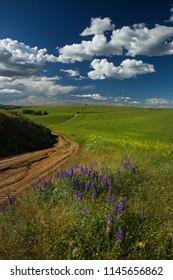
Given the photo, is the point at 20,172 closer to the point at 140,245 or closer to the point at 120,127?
the point at 140,245

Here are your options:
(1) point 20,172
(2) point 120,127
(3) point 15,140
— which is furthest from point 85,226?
(2) point 120,127

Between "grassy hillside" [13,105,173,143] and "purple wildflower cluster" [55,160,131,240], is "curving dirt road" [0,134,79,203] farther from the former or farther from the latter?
"grassy hillside" [13,105,173,143]

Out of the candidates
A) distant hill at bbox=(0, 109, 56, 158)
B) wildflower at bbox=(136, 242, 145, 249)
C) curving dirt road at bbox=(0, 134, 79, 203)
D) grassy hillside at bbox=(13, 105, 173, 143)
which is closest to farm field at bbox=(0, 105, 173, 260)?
wildflower at bbox=(136, 242, 145, 249)

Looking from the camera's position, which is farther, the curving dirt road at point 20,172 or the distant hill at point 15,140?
the distant hill at point 15,140

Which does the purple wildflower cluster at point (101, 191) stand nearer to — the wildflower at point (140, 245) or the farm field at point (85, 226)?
the farm field at point (85, 226)

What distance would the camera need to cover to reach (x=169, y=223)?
628cm

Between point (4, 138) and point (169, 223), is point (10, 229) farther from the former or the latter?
point (4, 138)

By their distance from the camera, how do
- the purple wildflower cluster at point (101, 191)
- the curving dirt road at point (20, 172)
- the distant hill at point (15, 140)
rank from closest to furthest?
the purple wildflower cluster at point (101, 191), the curving dirt road at point (20, 172), the distant hill at point (15, 140)

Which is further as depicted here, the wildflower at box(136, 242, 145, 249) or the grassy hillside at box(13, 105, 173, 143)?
the grassy hillside at box(13, 105, 173, 143)

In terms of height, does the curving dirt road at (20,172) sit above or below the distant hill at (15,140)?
below

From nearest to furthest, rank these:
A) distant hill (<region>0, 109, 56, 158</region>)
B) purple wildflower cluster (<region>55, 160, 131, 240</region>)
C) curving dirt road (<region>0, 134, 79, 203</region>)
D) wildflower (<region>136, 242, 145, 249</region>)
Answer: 1. wildflower (<region>136, 242, 145, 249</region>)
2. purple wildflower cluster (<region>55, 160, 131, 240</region>)
3. curving dirt road (<region>0, 134, 79, 203</region>)
4. distant hill (<region>0, 109, 56, 158</region>)

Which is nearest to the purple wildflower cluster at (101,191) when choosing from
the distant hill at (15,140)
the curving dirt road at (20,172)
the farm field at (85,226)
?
the farm field at (85,226)
